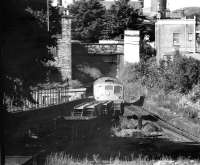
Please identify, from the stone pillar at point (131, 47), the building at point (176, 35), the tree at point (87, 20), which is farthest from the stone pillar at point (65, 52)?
the tree at point (87, 20)

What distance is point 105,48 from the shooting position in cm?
4753

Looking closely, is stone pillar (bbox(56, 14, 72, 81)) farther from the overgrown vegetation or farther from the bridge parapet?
the overgrown vegetation

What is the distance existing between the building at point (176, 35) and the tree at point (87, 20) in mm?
10897

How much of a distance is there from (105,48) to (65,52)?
5.60 m

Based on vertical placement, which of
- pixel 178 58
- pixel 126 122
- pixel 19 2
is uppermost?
pixel 19 2

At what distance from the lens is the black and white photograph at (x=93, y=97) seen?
1279 centimetres

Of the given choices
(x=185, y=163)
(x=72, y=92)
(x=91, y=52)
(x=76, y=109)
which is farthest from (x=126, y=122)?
(x=91, y=52)

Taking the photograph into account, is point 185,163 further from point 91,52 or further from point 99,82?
point 91,52

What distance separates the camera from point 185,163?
443 inches

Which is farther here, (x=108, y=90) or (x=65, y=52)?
(x=65, y=52)

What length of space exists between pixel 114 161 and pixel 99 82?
17.5m

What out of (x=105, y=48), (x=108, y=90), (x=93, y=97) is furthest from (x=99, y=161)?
(x=105, y=48)

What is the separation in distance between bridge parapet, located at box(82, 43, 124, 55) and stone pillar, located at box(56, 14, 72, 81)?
448 centimetres

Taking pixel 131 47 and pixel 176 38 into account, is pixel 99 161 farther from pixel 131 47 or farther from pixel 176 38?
pixel 176 38
